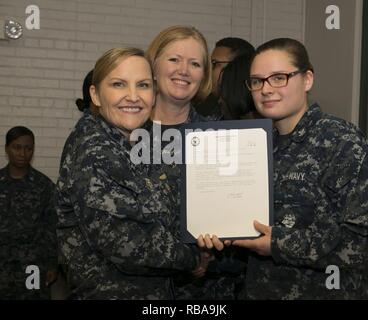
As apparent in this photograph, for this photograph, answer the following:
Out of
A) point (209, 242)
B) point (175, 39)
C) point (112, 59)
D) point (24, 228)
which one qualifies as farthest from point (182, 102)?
point (24, 228)

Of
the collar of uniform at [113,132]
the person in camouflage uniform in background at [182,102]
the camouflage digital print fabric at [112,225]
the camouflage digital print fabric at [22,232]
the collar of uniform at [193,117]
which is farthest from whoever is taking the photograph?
the camouflage digital print fabric at [22,232]

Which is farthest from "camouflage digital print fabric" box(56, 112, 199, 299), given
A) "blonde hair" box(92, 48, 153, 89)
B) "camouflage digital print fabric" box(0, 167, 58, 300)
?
"camouflage digital print fabric" box(0, 167, 58, 300)

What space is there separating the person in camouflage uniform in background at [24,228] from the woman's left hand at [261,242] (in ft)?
8.50

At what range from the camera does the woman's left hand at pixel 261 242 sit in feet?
6.33

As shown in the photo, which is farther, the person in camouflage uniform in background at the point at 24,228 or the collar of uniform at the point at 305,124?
the person in camouflage uniform in background at the point at 24,228

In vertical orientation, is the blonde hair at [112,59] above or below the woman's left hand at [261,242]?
above

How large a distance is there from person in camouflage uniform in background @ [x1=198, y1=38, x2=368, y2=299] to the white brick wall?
2995 mm

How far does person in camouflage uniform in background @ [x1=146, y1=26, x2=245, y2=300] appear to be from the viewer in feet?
7.18

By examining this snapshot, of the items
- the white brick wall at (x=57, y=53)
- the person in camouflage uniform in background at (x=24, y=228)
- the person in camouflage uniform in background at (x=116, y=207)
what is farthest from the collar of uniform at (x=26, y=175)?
the person in camouflage uniform in background at (x=116, y=207)

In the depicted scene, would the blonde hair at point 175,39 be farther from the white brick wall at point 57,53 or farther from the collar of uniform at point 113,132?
the white brick wall at point 57,53

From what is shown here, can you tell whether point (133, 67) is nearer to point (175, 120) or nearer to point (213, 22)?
point (175, 120)

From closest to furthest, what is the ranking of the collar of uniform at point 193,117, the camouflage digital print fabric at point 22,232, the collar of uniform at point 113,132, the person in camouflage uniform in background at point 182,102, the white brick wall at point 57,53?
1. the collar of uniform at point 113,132
2. the person in camouflage uniform in background at point 182,102
3. the collar of uniform at point 193,117
4. the camouflage digital print fabric at point 22,232
5. the white brick wall at point 57,53

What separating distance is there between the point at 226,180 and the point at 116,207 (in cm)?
43

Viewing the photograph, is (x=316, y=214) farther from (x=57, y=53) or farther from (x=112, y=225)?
(x=57, y=53)
